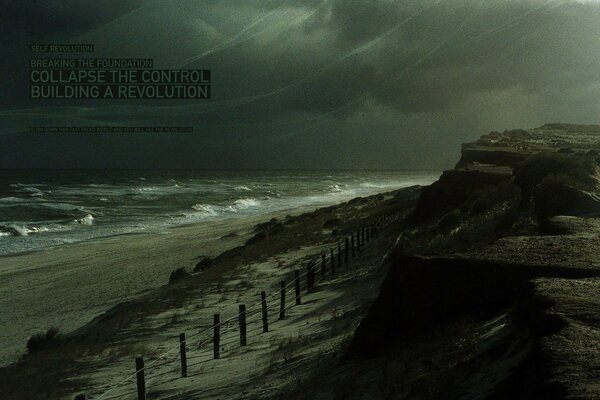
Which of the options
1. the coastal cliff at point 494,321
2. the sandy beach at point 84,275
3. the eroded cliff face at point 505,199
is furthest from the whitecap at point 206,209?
the coastal cliff at point 494,321

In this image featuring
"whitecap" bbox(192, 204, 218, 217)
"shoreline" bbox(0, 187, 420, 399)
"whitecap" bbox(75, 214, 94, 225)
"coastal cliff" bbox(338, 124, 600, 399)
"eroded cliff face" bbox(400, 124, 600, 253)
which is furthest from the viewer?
"whitecap" bbox(192, 204, 218, 217)

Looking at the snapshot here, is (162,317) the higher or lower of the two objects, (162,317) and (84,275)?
the higher

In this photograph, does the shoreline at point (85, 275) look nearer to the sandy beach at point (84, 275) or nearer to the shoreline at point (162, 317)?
the sandy beach at point (84, 275)

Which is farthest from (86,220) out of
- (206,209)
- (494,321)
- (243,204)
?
(494,321)

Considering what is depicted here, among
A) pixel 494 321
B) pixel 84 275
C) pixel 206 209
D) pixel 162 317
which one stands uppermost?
pixel 494 321

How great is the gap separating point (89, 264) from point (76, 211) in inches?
1259

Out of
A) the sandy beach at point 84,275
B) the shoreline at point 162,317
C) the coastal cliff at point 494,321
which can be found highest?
the coastal cliff at point 494,321

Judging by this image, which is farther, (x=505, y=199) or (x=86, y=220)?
(x=86, y=220)

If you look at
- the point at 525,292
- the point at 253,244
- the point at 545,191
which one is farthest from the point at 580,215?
the point at 253,244

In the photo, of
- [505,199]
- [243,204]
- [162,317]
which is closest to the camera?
[162,317]

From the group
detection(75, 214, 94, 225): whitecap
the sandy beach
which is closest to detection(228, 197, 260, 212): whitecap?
detection(75, 214, 94, 225): whitecap

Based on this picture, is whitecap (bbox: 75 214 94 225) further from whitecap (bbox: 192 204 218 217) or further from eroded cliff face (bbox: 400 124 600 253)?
eroded cliff face (bbox: 400 124 600 253)

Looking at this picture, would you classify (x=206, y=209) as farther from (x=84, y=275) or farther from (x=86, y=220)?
(x=84, y=275)

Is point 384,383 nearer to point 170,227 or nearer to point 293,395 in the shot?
point 293,395
